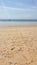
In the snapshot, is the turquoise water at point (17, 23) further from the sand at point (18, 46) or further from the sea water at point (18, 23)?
the sand at point (18, 46)

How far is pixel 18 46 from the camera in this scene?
2.46 metres

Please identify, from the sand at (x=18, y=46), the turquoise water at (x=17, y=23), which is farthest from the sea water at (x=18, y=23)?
the sand at (x=18, y=46)

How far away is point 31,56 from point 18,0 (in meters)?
3.71

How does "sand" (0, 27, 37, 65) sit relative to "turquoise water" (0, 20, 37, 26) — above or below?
below

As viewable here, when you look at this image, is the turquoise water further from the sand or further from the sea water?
the sand

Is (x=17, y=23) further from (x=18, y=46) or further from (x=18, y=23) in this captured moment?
(x=18, y=46)

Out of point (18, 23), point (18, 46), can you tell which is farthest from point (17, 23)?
point (18, 46)

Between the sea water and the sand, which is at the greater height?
the sea water

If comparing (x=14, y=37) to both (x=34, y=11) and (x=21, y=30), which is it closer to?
(x=21, y=30)

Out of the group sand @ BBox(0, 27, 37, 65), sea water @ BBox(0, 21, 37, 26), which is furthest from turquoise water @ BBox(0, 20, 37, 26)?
sand @ BBox(0, 27, 37, 65)

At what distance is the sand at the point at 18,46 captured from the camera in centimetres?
201

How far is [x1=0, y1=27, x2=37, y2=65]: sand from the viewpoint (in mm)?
2006

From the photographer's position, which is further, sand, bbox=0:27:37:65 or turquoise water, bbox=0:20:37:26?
turquoise water, bbox=0:20:37:26

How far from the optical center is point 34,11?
179 inches
